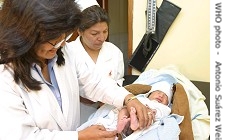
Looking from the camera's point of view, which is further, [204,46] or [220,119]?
[204,46]

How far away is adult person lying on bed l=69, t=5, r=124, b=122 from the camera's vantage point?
151 cm

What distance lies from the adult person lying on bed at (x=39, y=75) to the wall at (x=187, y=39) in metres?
0.74

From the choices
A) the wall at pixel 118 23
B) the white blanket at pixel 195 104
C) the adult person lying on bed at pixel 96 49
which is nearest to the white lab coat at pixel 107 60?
the adult person lying on bed at pixel 96 49

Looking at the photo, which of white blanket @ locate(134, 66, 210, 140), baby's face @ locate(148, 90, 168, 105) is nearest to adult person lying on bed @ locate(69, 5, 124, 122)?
white blanket @ locate(134, 66, 210, 140)

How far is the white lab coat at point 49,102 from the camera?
88 cm

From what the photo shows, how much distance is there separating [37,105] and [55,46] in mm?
227

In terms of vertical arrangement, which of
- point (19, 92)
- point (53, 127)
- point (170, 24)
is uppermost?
point (170, 24)

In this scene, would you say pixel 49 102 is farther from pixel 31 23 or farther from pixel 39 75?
pixel 31 23

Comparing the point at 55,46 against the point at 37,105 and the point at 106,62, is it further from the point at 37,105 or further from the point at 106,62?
the point at 106,62

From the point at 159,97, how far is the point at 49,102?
0.63 meters

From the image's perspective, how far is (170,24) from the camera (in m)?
1.71

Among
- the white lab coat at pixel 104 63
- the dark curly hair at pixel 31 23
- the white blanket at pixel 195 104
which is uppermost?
the dark curly hair at pixel 31 23

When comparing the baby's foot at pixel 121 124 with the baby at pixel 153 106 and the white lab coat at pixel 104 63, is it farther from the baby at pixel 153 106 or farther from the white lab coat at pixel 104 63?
the white lab coat at pixel 104 63

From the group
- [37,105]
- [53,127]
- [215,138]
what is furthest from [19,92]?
[215,138]
